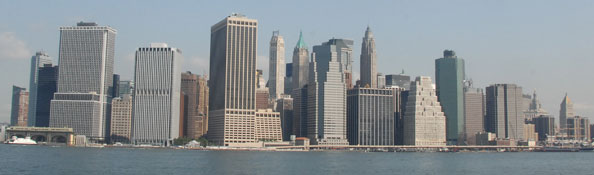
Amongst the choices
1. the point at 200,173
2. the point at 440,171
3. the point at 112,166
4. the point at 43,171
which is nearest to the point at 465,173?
the point at 440,171

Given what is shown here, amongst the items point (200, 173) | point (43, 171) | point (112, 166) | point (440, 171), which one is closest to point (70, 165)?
point (112, 166)

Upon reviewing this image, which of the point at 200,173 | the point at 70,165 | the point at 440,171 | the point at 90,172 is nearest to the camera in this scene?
the point at 90,172

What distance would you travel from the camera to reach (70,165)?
137 m

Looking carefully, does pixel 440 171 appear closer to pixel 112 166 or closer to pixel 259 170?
pixel 259 170

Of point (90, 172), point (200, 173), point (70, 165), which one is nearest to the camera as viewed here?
point (90, 172)

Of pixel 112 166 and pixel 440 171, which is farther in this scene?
pixel 440 171

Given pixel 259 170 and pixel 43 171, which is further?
pixel 259 170

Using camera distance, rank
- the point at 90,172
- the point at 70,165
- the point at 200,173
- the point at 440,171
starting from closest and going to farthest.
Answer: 1. the point at 90,172
2. the point at 200,173
3. the point at 70,165
4. the point at 440,171

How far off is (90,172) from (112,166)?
723 inches

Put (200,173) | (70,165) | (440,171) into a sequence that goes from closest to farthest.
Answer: (200,173)
(70,165)
(440,171)

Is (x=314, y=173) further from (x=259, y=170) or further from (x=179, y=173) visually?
(x=179, y=173)

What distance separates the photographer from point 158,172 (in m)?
125

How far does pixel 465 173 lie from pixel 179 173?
181 ft

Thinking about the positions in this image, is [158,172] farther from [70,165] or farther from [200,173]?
[70,165]
